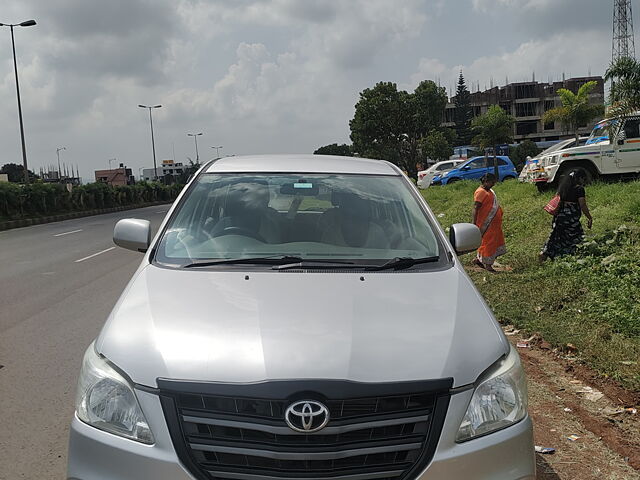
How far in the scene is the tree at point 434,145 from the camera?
59188mm

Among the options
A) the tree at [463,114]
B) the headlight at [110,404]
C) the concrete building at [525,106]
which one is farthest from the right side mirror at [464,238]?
the concrete building at [525,106]

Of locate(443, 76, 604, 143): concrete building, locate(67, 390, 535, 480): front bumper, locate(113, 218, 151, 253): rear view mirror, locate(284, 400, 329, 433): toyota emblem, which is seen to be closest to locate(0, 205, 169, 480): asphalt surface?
locate(113, 218, 151, 253): rear view mirror

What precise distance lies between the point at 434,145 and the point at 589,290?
52.8m

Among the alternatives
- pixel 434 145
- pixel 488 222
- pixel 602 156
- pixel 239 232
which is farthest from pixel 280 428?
pixel 434 145

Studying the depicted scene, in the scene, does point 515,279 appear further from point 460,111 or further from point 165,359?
point 460,111

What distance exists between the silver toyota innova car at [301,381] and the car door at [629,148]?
1463cm

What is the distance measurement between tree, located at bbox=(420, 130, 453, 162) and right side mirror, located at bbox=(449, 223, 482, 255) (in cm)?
5665

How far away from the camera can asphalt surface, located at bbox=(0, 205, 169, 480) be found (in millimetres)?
3846

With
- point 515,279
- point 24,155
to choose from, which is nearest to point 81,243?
point 515,279

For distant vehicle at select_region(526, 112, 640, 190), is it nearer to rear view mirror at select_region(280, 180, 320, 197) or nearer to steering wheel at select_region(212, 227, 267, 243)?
rear view mirror at select_region(280, 180, 320, 197)

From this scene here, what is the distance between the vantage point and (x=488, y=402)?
2359 millimetres

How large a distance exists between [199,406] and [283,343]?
0.36 m

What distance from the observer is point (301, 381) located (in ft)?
7.17

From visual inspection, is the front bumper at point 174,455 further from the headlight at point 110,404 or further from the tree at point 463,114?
the tree at point 463,114
